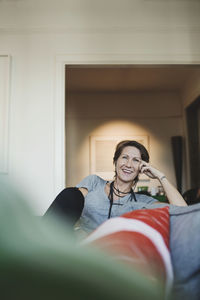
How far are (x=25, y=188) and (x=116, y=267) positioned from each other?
22 cm

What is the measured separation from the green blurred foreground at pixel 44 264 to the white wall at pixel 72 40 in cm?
278

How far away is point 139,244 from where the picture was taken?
515 mm

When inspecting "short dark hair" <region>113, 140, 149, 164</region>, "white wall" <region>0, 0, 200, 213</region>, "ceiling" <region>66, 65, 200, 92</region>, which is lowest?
"short dark hair" <region>113, 140, 149, 164</region>

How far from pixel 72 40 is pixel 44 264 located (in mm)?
3204

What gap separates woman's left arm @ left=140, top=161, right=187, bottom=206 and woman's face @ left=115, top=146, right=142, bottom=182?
2.0 inches

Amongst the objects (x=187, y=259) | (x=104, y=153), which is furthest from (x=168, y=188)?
(x=104, y=153)

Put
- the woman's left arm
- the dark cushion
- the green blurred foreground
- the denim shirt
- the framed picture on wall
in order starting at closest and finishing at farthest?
the green blurred foreground < the dark cushion < the denim shirt < the woman's left arm < the framed picture on wall

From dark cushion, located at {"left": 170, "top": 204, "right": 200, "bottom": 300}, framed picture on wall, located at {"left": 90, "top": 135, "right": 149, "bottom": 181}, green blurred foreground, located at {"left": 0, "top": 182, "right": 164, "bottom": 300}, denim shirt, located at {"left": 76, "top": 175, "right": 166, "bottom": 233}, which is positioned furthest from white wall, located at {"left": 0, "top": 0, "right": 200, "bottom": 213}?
framed picture on wall, located at {"left": 90, "top": 135, "right": 149, "bottom": 181}

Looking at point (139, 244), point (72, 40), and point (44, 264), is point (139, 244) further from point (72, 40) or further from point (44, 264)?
point (72, 40)

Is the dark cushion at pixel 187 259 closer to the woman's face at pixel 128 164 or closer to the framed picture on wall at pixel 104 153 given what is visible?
the woman's face at pixel 128 164

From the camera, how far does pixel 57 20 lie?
3.21 metres

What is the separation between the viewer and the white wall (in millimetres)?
3094

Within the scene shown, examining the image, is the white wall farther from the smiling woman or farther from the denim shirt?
the denim shirt

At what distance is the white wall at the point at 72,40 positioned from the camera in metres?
3.09
